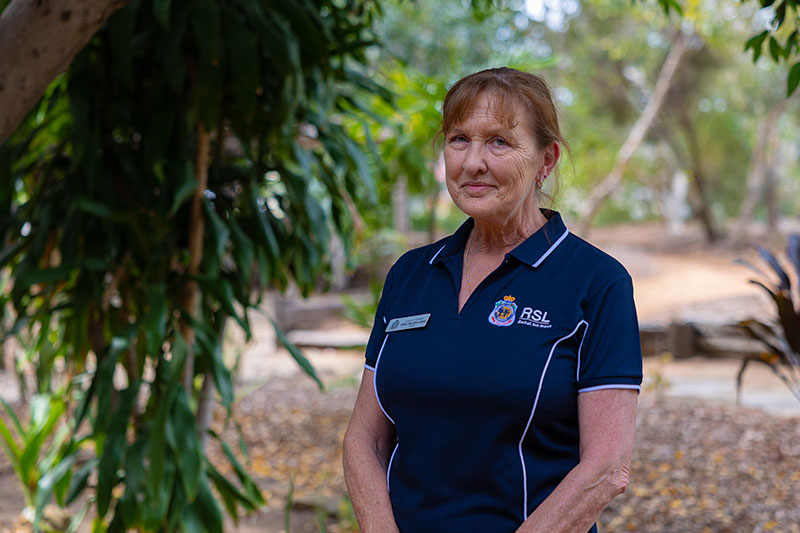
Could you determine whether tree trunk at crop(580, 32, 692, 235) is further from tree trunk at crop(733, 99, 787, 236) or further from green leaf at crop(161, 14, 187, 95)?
green leaf at crop(161, 14, 187, 95)

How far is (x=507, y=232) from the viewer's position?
1.34 m

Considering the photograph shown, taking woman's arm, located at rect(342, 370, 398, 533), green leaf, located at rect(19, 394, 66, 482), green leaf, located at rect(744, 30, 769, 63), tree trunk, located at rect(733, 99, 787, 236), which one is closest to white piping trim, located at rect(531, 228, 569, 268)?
woman's arm, located at rect(342, 370, 398, 533)

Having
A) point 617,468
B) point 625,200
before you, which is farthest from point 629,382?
point 625,200

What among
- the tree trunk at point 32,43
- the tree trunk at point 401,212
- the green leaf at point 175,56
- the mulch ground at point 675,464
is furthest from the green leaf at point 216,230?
the tree trunk at point 401,212

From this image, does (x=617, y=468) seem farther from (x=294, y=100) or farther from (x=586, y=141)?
(x=586, y=141)

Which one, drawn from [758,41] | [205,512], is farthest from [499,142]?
[205,512]

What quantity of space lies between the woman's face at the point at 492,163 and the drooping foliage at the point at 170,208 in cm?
112

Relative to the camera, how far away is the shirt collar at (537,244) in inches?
49.9

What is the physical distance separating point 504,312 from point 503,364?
0.09 meters

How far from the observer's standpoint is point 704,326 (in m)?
6.75

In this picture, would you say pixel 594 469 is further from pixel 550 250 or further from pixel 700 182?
pixel 700 182

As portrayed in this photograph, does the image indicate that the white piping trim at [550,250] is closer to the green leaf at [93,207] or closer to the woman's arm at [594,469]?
the woman's arm at [594,469]

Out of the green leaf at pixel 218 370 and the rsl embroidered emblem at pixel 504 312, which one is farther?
the green leaf at pixel 218 370

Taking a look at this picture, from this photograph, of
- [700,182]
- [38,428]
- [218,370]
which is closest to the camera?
[218,370]
